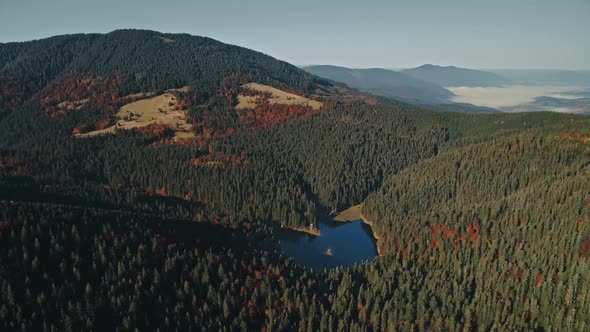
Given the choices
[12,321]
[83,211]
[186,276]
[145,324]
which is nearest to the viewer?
[12,321]

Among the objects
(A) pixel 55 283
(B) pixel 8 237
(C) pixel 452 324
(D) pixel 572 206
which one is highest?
(D) pixel 572 206

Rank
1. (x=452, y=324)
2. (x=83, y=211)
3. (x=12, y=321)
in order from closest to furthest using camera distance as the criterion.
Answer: (x=12, y=321) → (x=452, y=324) → (x=83, y=211)

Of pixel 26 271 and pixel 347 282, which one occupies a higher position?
pixel 26 271

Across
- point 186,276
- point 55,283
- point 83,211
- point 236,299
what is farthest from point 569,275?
point 83,211

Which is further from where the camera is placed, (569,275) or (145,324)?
(569,275)

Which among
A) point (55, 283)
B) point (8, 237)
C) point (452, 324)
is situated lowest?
point (452, 324)

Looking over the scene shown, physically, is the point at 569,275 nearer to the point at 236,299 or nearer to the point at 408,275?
the point at 408,275

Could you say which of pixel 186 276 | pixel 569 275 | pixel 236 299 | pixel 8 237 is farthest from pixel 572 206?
pixel 8 237

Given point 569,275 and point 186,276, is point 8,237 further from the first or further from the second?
point 569,275

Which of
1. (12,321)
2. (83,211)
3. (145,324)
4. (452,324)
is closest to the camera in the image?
(12,321)
